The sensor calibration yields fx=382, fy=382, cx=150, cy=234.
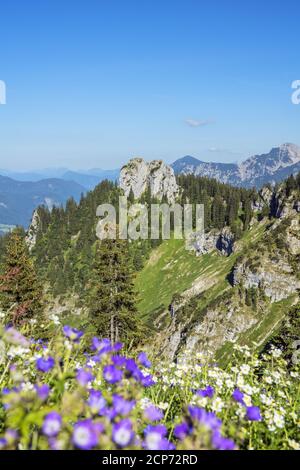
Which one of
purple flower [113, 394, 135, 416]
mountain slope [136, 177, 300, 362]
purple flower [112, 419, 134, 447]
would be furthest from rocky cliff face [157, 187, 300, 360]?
purple flower [112, 419, 134, 447]

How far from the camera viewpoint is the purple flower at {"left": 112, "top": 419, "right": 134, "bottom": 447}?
3.13 meters

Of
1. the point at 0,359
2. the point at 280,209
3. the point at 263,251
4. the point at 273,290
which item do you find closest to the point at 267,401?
the point at 0,359

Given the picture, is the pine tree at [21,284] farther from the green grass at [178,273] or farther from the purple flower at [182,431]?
the green grass at [178,273]

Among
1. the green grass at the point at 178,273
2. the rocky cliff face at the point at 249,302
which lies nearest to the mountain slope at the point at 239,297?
the rocky cliff face at the point at 249,302

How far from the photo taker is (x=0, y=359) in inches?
233

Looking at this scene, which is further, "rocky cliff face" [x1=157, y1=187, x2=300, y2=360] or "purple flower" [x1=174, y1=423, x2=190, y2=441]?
"rocky cliff face" [x1=157, y1=187, x2=300, y2=360]

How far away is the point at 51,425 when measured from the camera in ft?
10.2

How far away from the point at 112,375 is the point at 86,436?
0.91 m

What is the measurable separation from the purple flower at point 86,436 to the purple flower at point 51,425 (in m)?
0.19

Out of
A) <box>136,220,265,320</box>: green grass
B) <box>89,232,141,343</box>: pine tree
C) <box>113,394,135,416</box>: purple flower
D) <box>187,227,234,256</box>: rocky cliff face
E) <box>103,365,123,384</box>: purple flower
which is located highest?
<box>103,365,123,384</box>: purple flower

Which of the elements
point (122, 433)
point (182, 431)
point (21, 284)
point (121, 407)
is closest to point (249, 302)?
point (21, 284)

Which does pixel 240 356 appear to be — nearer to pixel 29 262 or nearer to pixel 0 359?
pixel 0 359

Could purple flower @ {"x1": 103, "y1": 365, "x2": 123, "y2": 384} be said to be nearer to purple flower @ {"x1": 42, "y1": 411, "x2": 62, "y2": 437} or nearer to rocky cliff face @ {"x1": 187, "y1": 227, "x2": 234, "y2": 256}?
purple flower @ {"x1": 42, "y1": 411, "x2": 62, "y2": 437}

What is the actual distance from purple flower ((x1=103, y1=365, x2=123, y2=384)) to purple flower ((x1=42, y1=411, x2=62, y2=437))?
797 mm
